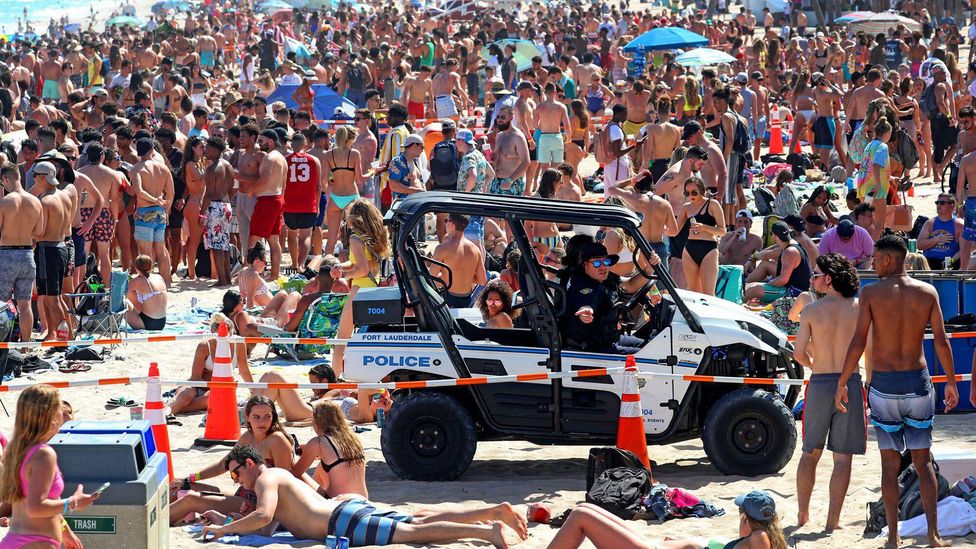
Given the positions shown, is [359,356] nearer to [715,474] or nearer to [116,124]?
[715,474]

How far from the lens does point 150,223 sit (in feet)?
46.5

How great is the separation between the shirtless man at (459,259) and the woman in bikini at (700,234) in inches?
77.5

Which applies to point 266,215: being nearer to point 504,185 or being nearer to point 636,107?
point 504,185

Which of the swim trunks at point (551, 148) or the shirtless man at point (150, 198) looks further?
the swim trunks at point (551, 148)

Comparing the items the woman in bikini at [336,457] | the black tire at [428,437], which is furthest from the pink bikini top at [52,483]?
the black tire at [428,437]

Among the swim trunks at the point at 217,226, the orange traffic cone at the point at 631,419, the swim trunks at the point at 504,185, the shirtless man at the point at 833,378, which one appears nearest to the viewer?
the shirtless man at the point at 833,378

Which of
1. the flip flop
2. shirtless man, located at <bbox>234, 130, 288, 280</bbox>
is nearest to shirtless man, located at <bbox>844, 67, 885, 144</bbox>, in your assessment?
shirtless man, located at <bbox>234, 130, 288, 280</bbox>

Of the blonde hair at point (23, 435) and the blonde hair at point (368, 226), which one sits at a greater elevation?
the blonde hair at point (368, 226)

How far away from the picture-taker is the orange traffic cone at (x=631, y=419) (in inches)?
323

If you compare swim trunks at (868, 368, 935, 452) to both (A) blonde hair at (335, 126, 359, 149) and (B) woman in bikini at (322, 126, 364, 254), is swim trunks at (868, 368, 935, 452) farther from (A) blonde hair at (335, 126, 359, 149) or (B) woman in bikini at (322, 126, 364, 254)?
(A) blonde hair at (335, 126, 359, 149)

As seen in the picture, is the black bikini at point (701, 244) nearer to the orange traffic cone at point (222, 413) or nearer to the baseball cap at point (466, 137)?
the baseball cap at point (466, 137)

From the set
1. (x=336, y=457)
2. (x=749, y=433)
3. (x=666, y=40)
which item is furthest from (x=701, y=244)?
(x=666, y=40)

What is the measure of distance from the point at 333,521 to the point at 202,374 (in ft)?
11.1

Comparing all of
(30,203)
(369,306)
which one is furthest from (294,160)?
(369,306)
